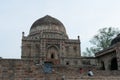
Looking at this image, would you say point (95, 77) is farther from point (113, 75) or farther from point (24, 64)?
point (24, 64)

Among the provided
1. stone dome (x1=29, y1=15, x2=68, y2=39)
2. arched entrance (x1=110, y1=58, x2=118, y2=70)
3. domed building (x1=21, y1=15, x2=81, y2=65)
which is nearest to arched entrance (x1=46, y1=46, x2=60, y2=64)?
domed building (x1=21, y1=15, x2=81, y2=65)

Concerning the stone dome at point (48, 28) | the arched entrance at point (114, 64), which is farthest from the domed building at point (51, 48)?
the arched entrance at point (114, 64)

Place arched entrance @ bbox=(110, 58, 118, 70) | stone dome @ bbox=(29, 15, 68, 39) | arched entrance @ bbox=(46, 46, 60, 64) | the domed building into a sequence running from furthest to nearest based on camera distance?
1. stone dome @ bbox=(29, 15, 68, 39)
2. arched entrance @ bbox=(46, 46, 60, 64)
3. the domed building
4. arched entrance @ bbox=(110, 58, 118, 70)

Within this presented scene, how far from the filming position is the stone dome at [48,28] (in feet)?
112

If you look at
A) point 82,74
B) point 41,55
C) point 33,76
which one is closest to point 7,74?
point 33,76

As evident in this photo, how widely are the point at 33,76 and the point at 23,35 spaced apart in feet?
82.2

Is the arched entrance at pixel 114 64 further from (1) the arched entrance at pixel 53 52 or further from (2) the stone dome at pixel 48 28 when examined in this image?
(2) the stone dome at pixel 48 28

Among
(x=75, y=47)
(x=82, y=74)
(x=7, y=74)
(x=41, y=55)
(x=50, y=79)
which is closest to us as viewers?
(x=7, y=74)

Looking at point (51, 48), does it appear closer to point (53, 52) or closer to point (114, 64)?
point (53, 52)

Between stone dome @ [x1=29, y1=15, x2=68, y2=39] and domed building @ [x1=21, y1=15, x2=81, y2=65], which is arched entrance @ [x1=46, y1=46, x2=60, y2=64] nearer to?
domed building @ [x1=21, y1=15, x2=81, y2=65]

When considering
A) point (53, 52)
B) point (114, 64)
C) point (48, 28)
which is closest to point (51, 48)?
point (53, 52)

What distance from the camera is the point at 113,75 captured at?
1308 centimetres

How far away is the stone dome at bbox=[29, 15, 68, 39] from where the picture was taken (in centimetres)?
3400

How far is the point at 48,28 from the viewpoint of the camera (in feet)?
114
